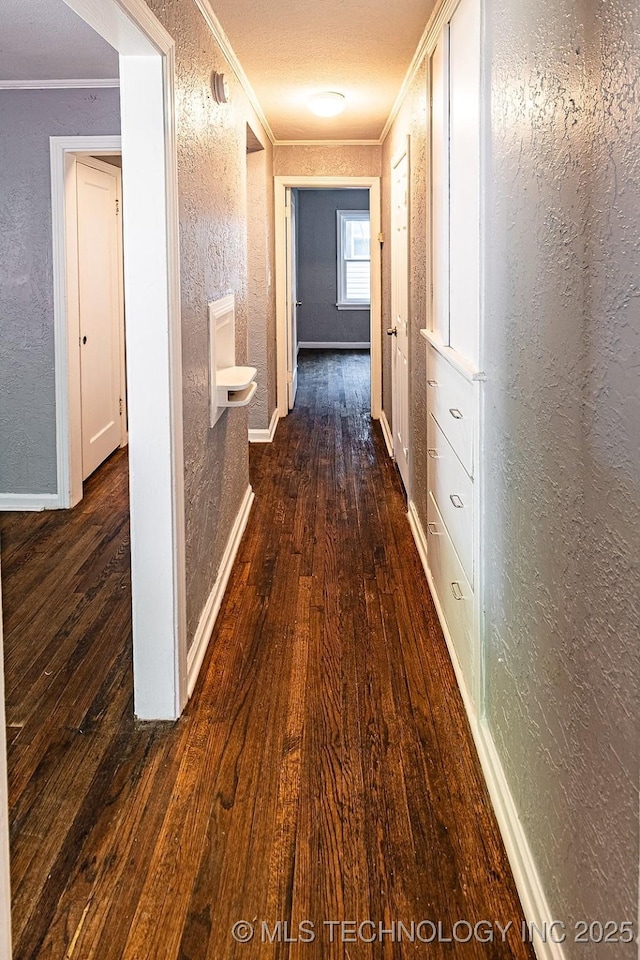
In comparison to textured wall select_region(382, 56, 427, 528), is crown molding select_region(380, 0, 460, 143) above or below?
above

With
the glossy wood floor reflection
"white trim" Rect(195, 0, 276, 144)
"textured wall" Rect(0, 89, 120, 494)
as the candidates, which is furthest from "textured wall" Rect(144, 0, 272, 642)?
"textured wall" Rect(0, 89, 120, 494)

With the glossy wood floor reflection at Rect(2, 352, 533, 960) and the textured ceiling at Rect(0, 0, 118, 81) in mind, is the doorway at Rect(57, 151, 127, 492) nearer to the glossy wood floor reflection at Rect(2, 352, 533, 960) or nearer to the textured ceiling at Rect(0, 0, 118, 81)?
the textured ceiling at Rect(0, 0, 118, 81)

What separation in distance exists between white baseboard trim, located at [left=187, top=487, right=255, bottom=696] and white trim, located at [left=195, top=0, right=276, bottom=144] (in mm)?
2182

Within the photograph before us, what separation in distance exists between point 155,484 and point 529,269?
129cm

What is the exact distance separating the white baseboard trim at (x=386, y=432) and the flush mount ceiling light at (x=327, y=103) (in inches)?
92.5

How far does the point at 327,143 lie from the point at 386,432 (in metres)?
2.44

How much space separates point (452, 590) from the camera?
3008 mm

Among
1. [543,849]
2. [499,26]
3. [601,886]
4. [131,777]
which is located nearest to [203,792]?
[131,777]

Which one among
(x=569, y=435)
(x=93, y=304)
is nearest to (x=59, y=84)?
(x=93, y=304)

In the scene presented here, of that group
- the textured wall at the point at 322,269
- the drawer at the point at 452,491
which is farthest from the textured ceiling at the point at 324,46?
the textured wall at the point at 322,269

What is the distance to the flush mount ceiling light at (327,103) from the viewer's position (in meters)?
4.99

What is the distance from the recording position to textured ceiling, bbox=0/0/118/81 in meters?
3.44

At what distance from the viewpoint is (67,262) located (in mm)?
4773

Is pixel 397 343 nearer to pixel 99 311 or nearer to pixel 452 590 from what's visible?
pixel 99 311
